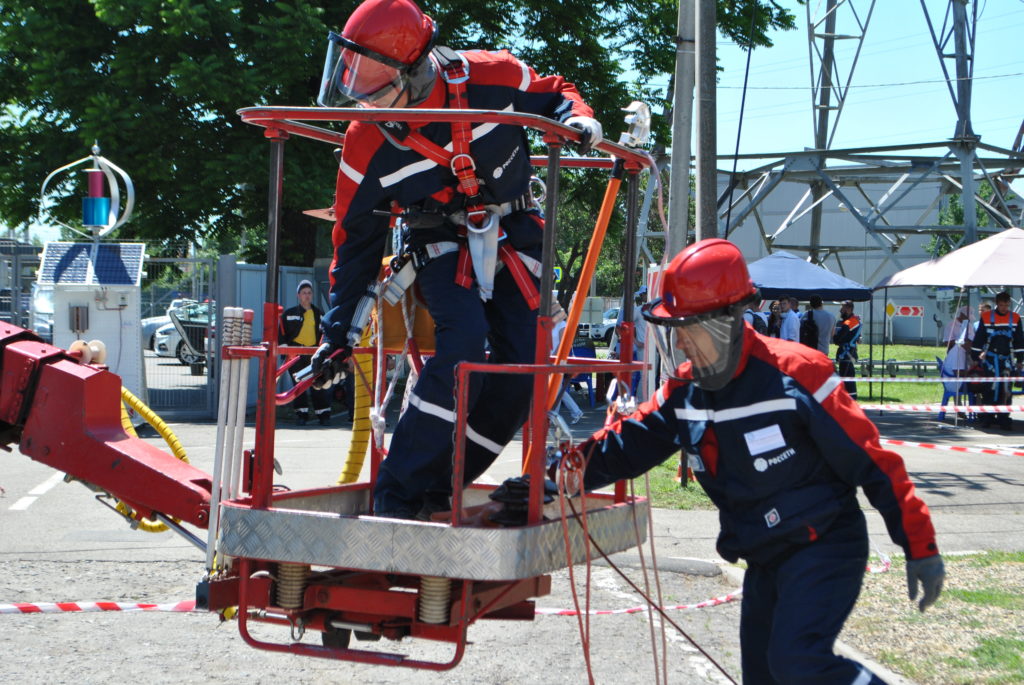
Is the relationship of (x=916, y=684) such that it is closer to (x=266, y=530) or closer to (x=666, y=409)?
(x=666, y=409)

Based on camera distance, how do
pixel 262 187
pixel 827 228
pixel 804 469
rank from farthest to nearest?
pixel 827 228, pixel 262 187, pixel 804 469

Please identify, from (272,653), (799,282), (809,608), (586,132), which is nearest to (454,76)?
(586,132)

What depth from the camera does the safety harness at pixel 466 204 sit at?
13.3ft

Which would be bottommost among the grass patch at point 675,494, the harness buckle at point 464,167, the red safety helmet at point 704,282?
the grass patch at point 675,494

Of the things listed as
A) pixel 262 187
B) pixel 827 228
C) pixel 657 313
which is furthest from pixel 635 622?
pixel 827 228

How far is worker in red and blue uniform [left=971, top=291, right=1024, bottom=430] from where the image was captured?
1792 cm

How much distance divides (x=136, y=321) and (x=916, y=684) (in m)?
12.5

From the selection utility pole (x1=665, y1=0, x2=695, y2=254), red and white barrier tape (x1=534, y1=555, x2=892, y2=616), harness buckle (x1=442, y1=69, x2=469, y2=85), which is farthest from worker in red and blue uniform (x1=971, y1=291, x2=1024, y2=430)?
harness buckle (x1=442, y1=69, x2=469, y2=85)

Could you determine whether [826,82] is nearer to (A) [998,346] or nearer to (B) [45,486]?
(A) [998,346]

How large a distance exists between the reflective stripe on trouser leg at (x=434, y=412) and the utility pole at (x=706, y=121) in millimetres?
7005

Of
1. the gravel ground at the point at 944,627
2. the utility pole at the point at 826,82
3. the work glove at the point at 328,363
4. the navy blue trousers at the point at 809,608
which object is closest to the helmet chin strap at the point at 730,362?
the navy blue trousers at the point at 809,608

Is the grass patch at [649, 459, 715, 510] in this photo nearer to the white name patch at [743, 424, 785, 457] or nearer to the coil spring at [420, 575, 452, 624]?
the white name patch at [743, 424, 785, 457]

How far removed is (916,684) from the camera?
5355 millimetres

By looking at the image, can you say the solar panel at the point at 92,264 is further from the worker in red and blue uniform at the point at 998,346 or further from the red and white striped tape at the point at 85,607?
the worker in red and blue uniform at the point at 998,346
